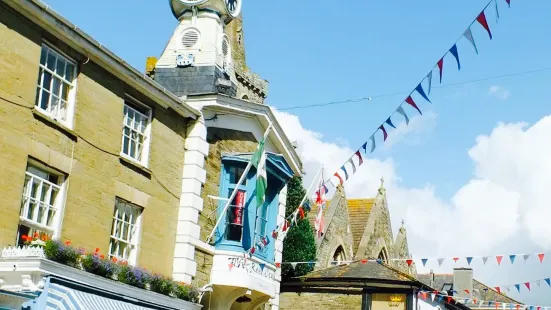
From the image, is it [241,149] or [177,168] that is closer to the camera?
[177,168]

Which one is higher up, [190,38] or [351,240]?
[190,38]

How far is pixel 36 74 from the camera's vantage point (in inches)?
533

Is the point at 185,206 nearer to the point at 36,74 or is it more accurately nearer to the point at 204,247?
the point at 204,247

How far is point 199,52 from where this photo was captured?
66.1 ft

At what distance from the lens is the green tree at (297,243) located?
89.0ft

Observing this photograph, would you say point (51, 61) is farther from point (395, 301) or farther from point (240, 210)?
point (395, 301)

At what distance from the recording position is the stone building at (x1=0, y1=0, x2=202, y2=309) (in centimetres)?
1291

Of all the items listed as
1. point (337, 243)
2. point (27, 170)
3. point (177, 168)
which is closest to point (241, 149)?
point (177, 168)

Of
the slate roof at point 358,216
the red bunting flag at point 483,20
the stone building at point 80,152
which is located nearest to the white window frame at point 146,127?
the stone building at point 80,152

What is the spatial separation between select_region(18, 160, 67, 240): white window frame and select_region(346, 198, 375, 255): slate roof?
70.7ft

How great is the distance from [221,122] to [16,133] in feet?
20.6

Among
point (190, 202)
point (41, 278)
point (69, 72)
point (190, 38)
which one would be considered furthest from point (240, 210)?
point (41, 278)

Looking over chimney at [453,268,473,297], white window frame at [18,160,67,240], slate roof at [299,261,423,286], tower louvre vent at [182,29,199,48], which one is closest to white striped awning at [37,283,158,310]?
white window frame at [18,160,67,240]

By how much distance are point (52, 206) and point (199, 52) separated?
735 centimetres
